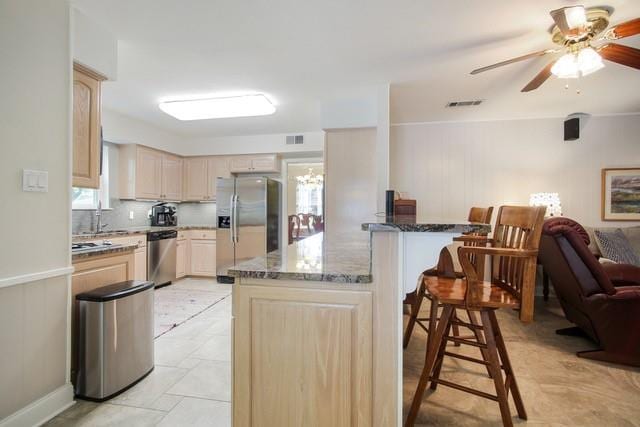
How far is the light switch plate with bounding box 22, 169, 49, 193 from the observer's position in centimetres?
151

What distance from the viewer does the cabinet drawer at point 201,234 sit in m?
4.85

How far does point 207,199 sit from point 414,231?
182 inches

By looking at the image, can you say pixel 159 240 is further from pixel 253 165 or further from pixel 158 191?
pixel 253 165

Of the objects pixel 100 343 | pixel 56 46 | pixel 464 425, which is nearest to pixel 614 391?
pixel 464 425

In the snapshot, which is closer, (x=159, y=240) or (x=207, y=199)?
(x=159, y=240)

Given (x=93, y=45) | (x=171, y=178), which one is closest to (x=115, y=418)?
(x=93, y=45)

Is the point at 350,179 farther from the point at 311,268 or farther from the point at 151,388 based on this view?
the point at 151,388

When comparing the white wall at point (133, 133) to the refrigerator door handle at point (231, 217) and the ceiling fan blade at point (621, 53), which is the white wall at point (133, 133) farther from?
the ceiling fan blade at point (621, 53)

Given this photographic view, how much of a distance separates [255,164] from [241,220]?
1.00 metres

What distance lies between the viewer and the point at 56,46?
167cm

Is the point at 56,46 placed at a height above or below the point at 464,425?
above

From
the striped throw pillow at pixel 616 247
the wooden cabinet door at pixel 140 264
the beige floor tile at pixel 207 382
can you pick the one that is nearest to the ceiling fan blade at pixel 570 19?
the striped throw pillow at pixel 616 247

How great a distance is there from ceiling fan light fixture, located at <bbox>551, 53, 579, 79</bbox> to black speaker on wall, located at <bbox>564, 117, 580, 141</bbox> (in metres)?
2.17

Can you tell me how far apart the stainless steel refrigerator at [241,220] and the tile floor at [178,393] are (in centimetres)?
194
